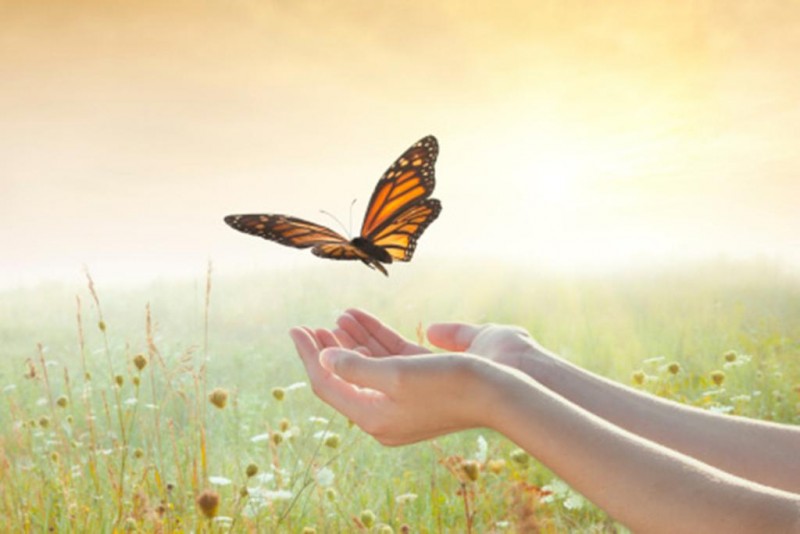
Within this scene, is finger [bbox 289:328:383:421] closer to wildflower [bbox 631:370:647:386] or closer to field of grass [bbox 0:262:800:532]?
field of grass [bbox 0:262:800:532]

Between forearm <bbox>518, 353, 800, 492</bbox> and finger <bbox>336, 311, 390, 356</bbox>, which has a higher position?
finger <bbox>336, 311, 390, 356</bbox>

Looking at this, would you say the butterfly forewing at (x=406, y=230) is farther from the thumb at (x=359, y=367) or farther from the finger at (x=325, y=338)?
→ the thumb at (x=359, y=367)

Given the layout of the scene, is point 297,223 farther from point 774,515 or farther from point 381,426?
point 774,515

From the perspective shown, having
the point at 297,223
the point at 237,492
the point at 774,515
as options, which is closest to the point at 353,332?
the point at 297,223

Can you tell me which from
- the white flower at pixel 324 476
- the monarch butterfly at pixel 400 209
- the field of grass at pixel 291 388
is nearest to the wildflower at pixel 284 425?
the field of grass at pixel 291 388

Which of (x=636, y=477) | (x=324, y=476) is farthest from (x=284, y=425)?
(x=636, y=477)

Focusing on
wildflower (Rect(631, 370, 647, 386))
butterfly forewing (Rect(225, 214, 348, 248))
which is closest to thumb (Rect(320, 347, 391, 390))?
butterfly forewing (Rect(225, 214, 348, 248))
